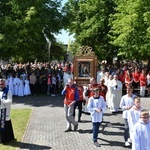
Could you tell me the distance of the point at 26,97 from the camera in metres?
25.0

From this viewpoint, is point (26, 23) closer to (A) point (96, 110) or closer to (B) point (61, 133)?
(B) point (61, 133)

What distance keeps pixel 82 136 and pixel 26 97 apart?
1257 centimetres

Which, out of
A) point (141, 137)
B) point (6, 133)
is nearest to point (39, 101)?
point (6, 133)

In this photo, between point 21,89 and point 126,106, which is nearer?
point 126,106

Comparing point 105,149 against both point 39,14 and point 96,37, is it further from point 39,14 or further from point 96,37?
point 96,37

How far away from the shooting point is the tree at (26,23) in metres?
24.6

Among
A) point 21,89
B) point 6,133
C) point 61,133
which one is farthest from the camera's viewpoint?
point 21,89

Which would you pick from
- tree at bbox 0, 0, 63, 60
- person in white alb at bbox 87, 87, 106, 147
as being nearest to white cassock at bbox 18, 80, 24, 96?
tree at bbox 0, 0, 63, 60

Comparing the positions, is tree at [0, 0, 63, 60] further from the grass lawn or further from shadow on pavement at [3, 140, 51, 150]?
shadow on pavement at [3, 140, 51, 150]

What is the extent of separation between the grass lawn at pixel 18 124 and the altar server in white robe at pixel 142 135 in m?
4.69

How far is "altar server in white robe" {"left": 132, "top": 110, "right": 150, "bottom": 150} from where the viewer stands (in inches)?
306

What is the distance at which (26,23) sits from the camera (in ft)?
80.8

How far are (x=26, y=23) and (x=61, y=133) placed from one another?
505 inches

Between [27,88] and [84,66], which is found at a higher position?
[84,66]
